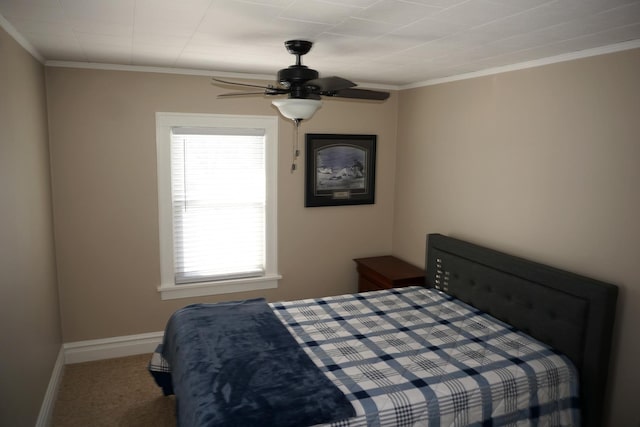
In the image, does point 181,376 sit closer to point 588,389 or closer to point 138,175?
point 138,175

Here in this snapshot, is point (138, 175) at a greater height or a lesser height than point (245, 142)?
lesser

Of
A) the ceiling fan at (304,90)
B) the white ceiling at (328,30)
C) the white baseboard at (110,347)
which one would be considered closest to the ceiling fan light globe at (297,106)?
the ceiling fan at (304,90)

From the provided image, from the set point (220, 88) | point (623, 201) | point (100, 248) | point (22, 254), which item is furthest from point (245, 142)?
point (623, 201)

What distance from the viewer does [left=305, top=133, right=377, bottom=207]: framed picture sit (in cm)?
437

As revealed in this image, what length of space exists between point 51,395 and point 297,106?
265 centimetres

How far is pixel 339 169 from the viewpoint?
4492mm

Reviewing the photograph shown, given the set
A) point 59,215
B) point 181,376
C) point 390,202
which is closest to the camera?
point 181,376

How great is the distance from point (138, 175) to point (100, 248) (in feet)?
2.24

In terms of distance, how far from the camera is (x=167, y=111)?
3824mm

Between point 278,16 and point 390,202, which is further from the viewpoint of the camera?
point 390,202

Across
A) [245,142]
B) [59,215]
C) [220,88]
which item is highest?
[220,88]

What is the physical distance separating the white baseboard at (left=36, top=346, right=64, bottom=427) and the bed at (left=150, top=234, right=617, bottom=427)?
26.6 inches

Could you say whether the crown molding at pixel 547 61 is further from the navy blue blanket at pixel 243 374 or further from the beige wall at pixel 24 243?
the beige wall at pixel 24 243

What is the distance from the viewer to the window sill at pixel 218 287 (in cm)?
405
